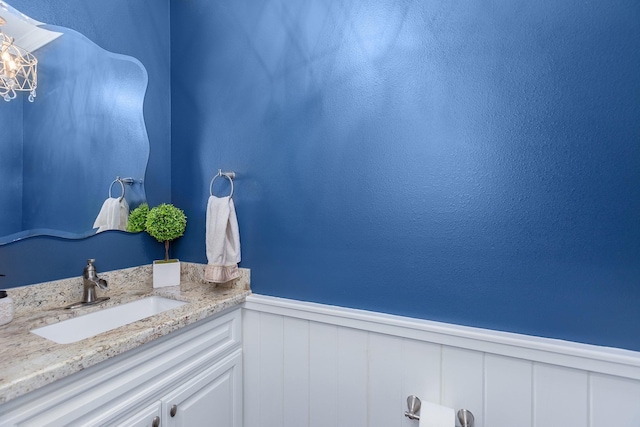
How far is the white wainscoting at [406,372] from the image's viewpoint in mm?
828

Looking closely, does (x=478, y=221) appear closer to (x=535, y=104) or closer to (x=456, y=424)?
(x=535, y=104)

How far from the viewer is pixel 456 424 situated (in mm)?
952

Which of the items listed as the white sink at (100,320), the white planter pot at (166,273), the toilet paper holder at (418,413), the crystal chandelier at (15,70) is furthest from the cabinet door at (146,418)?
the crystal chandelier at (15,70)

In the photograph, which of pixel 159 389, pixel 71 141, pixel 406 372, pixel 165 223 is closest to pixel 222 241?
pixel 165 223

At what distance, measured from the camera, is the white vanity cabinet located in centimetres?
70

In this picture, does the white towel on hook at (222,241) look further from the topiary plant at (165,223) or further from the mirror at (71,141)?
the mirror at (71,141)

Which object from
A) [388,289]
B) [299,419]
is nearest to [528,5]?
[388,289]

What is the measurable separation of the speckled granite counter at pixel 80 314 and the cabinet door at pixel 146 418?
8.7 inches

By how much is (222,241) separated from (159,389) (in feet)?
1.87

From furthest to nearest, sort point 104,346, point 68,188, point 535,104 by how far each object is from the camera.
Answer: point 68,188, point 535,104, point 104,346

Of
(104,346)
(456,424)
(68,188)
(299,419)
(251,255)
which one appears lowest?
(299,419)

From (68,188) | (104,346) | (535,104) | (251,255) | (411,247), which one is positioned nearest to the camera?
(104,346)

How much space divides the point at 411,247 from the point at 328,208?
13.8 inches

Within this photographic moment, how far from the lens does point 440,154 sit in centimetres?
100
